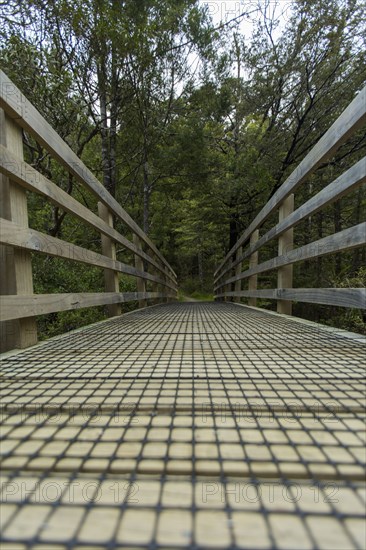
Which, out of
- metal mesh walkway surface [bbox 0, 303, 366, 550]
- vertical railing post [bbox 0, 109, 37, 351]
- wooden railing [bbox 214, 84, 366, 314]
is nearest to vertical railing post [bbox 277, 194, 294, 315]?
wooden railing [bbox 214, 84, 366, 314]

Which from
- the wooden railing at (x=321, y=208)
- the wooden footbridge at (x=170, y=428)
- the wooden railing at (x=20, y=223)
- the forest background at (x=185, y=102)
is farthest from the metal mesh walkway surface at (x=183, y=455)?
the forest background at (x=185, y=102)

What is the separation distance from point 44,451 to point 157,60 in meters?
6.51

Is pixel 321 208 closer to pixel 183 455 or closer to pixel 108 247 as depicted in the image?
pixel 183 455

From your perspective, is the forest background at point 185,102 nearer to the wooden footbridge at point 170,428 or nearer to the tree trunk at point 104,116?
the tree trunk at point 104,116

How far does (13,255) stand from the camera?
4.58ft

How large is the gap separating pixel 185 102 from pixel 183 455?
733cm

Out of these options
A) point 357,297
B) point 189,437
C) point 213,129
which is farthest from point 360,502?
point 213,129

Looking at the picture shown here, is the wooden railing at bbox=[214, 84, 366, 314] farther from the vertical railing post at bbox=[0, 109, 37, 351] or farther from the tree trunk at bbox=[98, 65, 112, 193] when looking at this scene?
the tree trunk at bbox=[98, 65, 112, 193]

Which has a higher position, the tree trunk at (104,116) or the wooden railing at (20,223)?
the tree trunk at (104,116)

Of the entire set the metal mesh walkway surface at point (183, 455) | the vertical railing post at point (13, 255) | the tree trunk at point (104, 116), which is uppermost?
the tree trunk at point (104, 116)

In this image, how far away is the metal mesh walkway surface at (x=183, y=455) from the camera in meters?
0.49

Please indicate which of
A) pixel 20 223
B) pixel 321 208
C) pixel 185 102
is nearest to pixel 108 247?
pixel 20 223

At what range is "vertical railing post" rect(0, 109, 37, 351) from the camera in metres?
1.37

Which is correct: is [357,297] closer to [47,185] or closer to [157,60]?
[47,185]
